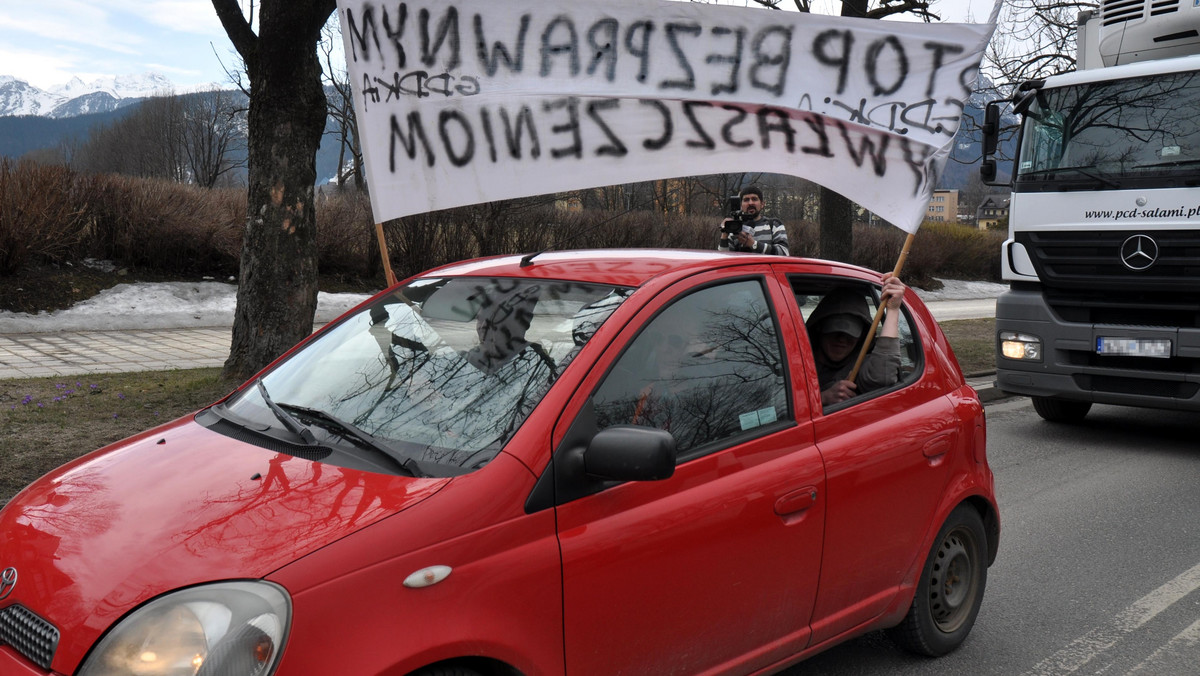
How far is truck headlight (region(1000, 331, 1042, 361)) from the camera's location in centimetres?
892

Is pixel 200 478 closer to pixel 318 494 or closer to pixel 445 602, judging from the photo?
pixel 318 494

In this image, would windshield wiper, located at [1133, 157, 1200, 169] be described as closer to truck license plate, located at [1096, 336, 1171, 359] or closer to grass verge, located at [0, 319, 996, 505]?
truck license plate, located at [1096, 336, 1171, 359]

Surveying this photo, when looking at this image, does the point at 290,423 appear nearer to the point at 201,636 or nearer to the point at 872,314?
the point at 201,636

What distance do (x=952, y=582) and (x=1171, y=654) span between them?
97 cm

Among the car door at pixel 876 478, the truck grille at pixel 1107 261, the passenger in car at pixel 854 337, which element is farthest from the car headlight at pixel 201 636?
the truck grille at pixel 1107 261

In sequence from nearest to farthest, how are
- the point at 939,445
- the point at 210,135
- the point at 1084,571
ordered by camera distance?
1. the point at 939,445
2. the point at 1084,571
3. the point at 210,135

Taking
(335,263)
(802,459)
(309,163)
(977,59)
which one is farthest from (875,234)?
(802,459)

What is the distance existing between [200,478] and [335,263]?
17.3 metres

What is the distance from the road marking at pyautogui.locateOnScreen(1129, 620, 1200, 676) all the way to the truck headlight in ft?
15.3

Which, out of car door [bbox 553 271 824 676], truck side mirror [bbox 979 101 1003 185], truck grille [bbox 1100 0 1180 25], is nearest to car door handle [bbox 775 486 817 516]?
car door [bbox 553 271 824 676]

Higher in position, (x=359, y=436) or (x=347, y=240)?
(x=359, y=436)

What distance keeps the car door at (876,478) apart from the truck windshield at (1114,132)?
5.36m

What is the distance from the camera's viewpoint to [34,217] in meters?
14.6

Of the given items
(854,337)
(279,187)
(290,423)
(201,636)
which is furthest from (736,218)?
(201,636)
